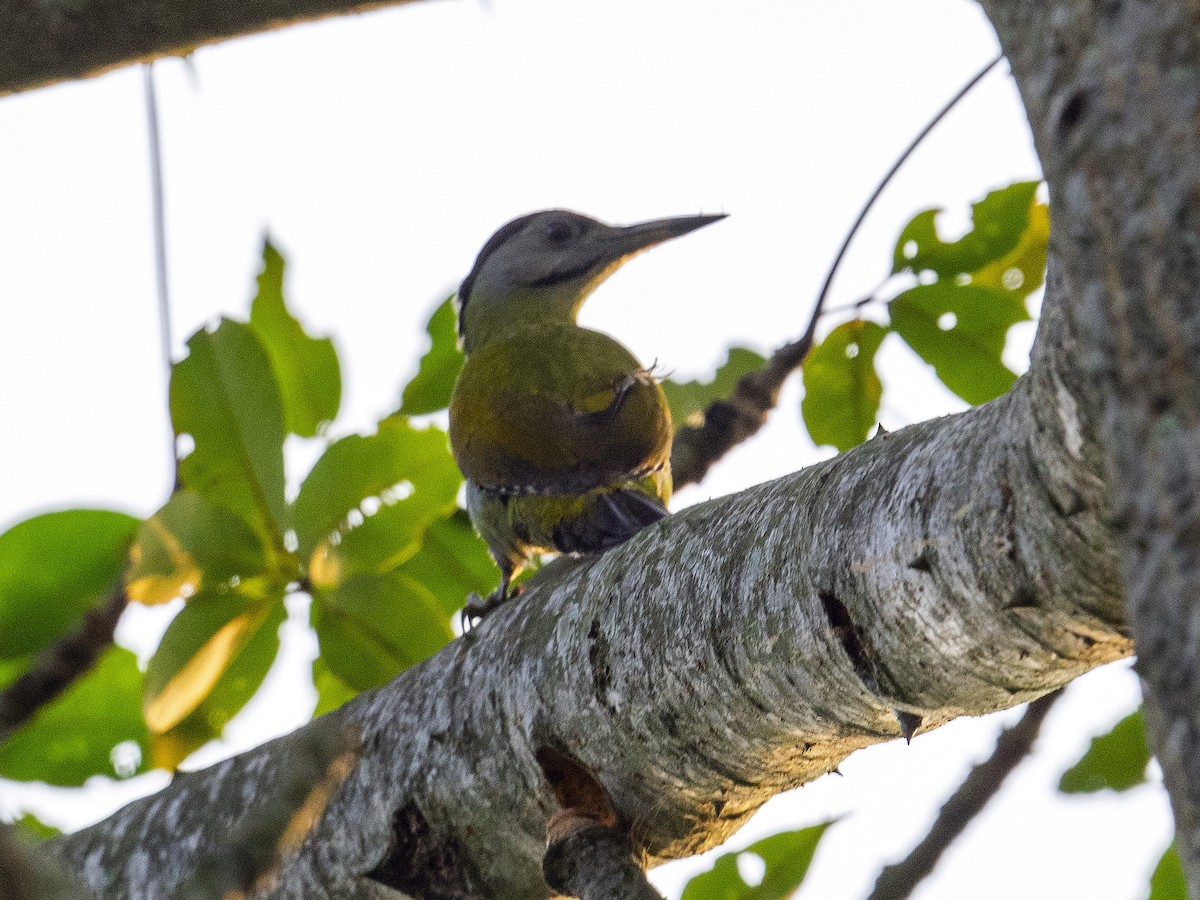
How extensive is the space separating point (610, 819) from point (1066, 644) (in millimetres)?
756

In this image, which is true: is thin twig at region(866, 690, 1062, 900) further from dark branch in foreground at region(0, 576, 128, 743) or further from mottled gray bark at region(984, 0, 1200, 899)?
mottled gray bark at region(984, 0, 1200, 899)

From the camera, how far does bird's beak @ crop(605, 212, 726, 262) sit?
13.8ft

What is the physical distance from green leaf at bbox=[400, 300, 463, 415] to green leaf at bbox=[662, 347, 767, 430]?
19.9 inches

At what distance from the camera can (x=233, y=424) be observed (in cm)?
271

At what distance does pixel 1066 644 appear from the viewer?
142 centimetres

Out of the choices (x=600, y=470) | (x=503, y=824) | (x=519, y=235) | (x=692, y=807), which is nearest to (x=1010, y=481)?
(x=692, y=807)

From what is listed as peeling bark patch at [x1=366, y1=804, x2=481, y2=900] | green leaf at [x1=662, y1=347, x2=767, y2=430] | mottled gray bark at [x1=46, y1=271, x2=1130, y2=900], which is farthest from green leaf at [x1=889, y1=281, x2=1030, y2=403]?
peeling bark patch at [x1=366, y1=804, x2=481, y2=900]

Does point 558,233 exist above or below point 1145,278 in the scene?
above

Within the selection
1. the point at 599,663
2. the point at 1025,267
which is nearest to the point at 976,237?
the point at 1025,267

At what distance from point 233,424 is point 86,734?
81cm

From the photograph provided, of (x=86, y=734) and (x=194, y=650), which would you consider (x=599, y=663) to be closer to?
(x=194, y=650)

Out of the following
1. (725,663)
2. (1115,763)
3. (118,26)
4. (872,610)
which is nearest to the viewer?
(872,610)

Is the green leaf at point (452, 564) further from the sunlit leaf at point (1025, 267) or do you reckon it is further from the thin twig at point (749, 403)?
the sunlit leaf at point (1025, 267)

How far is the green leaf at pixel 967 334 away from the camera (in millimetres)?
2715
